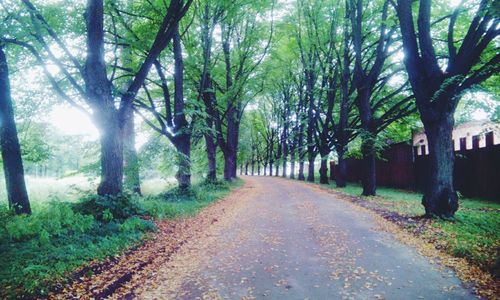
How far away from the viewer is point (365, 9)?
1736 centimetres

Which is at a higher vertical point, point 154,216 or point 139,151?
point 139,151

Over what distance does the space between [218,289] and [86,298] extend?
70.5 inches

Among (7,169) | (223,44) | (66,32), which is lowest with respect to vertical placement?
(7,169)

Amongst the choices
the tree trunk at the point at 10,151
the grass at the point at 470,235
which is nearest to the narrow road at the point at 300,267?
the grass at the point at 470,235

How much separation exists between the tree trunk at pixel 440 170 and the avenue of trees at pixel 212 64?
0.09 feet

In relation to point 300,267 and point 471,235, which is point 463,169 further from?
point 300,267

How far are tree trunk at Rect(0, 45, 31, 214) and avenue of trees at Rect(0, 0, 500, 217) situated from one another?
1.1 inches

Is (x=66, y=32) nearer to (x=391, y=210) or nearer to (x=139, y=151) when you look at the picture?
(x=139, y=151)

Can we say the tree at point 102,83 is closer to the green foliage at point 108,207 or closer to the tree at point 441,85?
the green foliage at point 108,207

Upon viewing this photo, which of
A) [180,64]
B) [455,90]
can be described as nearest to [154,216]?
[180,64]

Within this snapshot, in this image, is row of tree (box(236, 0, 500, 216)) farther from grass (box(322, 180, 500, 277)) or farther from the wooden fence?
the wooden fence

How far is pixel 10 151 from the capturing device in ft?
29.4

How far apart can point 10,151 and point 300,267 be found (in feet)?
27.2

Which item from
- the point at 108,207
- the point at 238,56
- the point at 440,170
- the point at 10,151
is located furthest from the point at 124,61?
the point at 440,170
